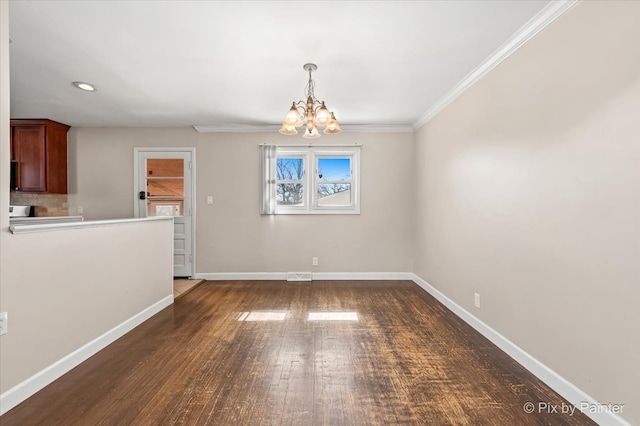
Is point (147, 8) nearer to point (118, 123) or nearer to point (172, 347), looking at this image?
point (172, 347)

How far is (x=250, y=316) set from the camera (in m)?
3.21

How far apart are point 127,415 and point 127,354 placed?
32.3 inches

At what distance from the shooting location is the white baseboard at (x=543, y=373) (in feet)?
5.20

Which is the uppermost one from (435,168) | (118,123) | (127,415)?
(118,123)

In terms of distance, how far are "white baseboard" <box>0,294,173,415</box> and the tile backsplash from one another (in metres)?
2.99

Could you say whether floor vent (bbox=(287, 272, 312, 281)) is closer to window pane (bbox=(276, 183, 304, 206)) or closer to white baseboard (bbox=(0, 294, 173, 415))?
window pane (bbox=(276, 183, 304, 206))

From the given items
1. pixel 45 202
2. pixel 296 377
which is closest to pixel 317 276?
pixel 296 377

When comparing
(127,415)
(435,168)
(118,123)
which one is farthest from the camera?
(118,123)

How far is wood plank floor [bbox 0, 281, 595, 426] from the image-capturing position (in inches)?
65.8

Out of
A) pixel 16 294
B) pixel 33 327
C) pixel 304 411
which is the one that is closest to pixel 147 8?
pixel 16 294

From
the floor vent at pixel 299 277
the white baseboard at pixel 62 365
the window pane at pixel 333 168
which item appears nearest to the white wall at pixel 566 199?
the window pane at pixel 333 168

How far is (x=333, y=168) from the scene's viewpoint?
4824 mm

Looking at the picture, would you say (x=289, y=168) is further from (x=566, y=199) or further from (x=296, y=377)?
(x=566, y=199)

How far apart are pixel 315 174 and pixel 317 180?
100 millimetres
